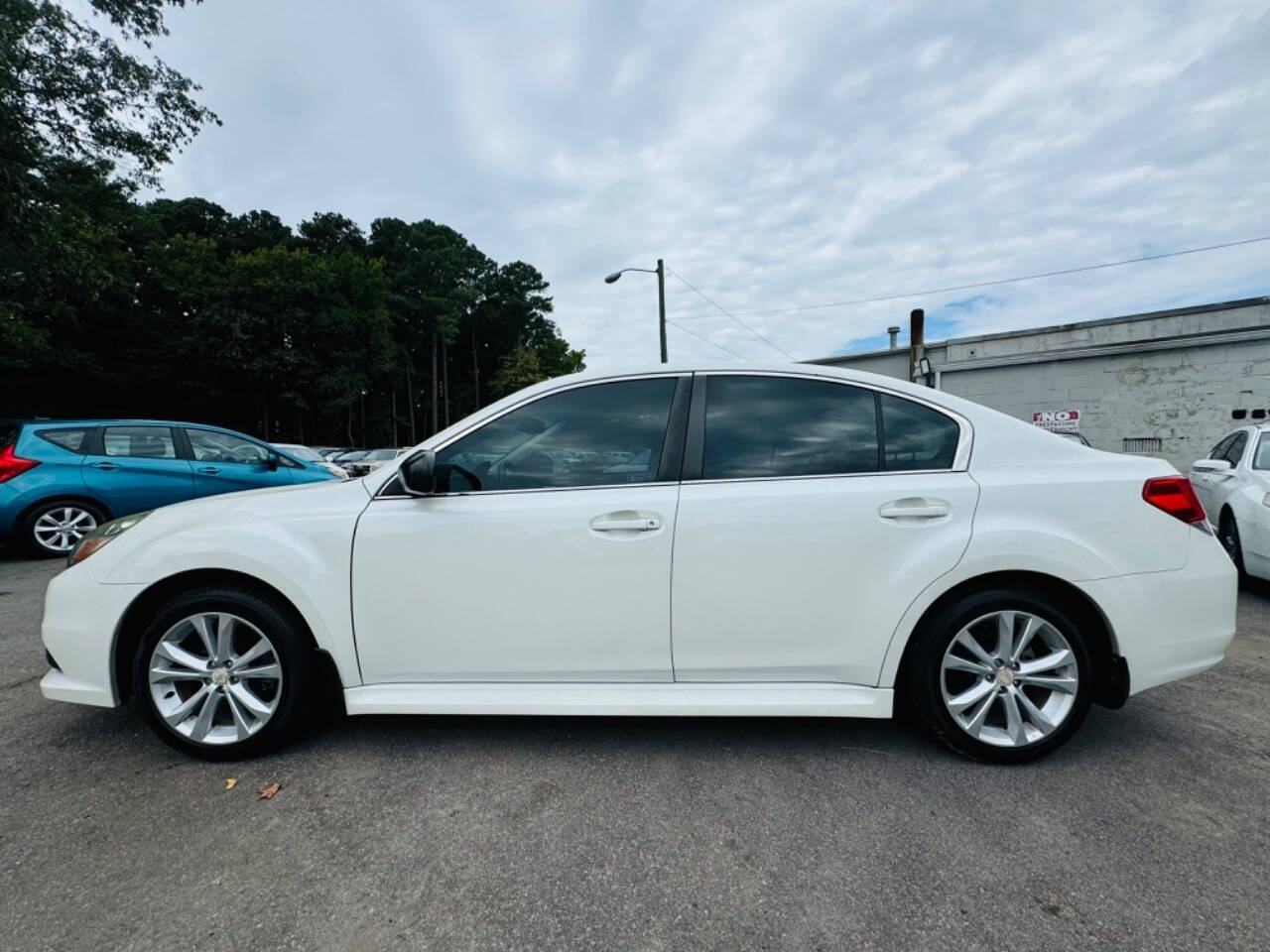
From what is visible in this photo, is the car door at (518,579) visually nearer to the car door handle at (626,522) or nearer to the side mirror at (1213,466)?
the car door handle at (626,522)

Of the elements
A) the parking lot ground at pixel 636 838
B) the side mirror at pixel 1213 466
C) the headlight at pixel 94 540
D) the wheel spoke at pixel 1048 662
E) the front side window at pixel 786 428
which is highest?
the front side window at pixel 786 428

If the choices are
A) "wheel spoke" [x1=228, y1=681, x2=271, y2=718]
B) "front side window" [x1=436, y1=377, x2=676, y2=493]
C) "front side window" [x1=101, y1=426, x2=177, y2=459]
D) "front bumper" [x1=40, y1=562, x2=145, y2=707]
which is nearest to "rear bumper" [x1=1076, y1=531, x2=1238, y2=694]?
"front side window" [x1=436, y1=377, x2=676, y2=493]

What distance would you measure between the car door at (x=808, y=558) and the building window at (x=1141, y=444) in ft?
38.0

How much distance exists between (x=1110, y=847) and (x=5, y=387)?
35837mm

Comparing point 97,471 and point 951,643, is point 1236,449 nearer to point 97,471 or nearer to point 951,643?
point 951,643

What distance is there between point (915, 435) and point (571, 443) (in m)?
1.43

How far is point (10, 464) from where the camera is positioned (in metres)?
5.85

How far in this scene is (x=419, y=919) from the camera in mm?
1551

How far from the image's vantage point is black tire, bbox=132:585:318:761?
2.26 meters

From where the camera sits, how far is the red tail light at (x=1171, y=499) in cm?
222

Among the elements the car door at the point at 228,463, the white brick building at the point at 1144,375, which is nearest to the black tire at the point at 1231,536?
the white brick building at the point at 1144,375

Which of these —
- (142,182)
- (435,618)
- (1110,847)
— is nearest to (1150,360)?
(1110,847)

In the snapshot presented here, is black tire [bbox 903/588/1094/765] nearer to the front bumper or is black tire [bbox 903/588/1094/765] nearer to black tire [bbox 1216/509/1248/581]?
the front bumper

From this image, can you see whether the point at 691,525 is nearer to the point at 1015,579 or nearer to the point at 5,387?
the point at 1015,579
